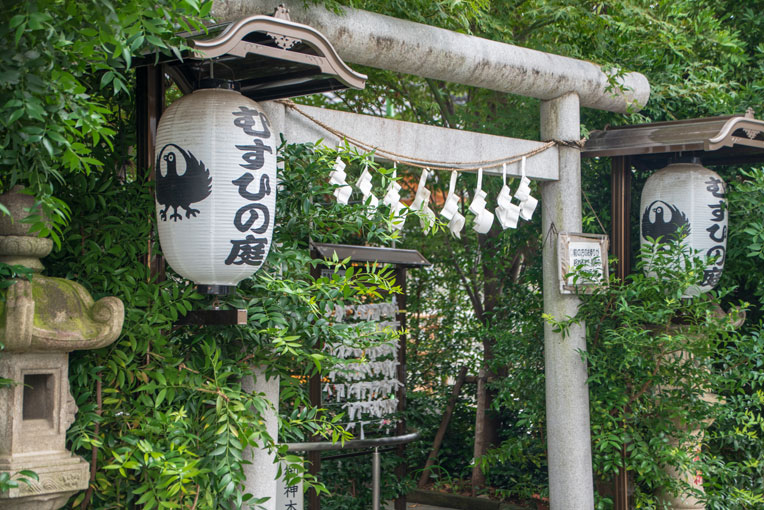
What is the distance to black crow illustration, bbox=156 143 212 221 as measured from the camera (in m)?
3.45

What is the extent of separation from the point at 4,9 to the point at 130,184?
1.16m

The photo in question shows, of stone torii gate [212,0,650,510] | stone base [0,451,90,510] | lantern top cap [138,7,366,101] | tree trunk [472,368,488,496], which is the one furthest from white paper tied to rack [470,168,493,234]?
tree trunk [472,368,488,496]

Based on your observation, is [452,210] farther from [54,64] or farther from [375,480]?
[54,64]

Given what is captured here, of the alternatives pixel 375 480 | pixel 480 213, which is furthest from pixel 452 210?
pixel 375 480

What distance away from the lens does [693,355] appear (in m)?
5.89

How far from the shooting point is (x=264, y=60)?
12.3 ft

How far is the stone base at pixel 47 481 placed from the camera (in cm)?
324

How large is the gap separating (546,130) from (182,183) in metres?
3.47

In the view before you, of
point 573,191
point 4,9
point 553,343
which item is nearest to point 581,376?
point 553,343

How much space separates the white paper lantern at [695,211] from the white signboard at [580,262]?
0.44m

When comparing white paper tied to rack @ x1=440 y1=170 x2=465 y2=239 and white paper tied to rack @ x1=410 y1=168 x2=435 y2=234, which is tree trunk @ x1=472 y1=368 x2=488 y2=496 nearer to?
white paper tied to rack @ x1=440 y1=170 x2=465 y2=239

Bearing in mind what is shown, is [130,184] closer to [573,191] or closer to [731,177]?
[573,191]

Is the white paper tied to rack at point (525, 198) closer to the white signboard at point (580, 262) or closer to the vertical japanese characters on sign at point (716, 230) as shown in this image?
the white signboard at point (580, 262)

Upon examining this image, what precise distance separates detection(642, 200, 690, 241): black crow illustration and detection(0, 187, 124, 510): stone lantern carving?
422cm
